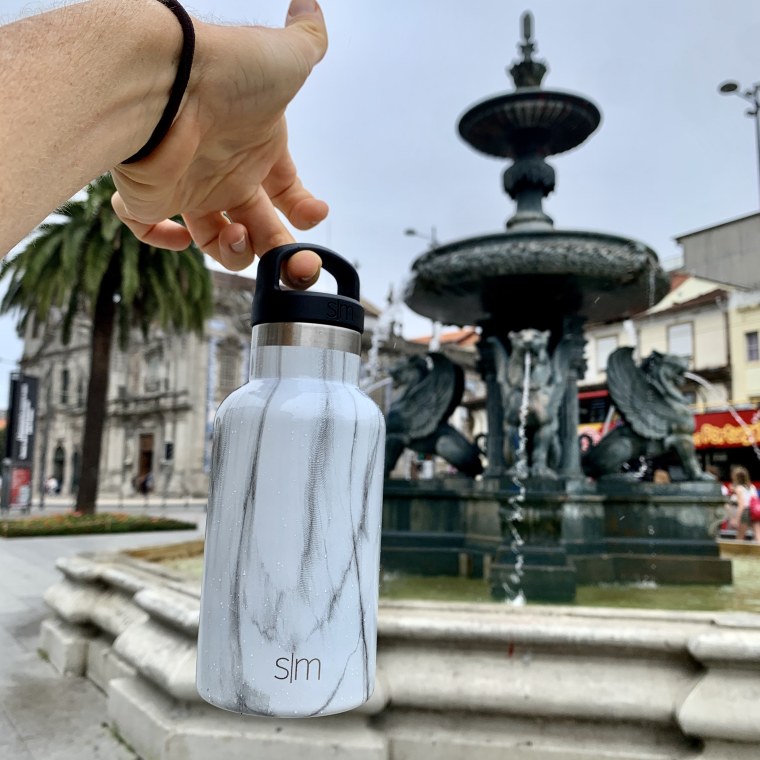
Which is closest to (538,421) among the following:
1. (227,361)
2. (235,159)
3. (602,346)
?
(235,159)

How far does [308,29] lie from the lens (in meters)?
0.94

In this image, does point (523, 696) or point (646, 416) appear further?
point (646, 416)

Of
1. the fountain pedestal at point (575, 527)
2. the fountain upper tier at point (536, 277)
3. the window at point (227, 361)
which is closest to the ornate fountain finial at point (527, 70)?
the fountain upper tier at point (536, 277)

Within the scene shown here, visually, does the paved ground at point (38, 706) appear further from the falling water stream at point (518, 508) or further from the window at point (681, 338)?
the window at point (681, 338)

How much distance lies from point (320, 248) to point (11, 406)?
23.3m

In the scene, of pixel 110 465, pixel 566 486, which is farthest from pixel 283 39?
pixel 110 465

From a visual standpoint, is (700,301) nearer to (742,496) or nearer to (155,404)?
(742,496)

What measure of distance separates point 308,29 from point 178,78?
25 centimetres

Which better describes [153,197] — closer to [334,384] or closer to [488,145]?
[334,384]

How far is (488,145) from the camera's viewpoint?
22.3ft

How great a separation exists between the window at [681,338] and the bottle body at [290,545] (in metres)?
32.2

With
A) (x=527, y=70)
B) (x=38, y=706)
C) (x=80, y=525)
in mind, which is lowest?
(x=38, y=706)

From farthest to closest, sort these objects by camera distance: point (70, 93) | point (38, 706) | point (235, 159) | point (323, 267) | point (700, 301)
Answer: point (700, 301)
point (38, 706)
point (235, 159)
point (323, 267)
point (70, 93)

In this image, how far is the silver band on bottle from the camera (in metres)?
0.70
